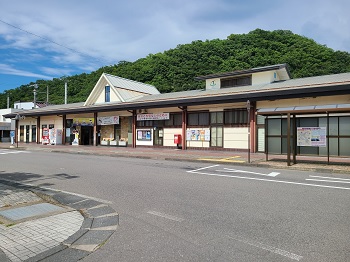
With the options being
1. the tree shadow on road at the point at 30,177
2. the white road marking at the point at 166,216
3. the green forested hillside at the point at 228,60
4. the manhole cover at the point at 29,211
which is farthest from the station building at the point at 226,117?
the green forested hillside at the point at 228,60

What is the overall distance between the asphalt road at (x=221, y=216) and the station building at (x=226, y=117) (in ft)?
21.5

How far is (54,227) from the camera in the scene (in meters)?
4.81

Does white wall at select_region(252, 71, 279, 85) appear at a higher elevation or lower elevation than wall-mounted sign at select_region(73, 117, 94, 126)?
higher

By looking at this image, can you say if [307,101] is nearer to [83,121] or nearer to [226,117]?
[226,117]

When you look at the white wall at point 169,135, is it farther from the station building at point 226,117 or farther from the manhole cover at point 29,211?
the manhole cover at point 29,211

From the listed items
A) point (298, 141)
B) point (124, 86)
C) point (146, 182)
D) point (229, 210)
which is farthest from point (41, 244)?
point (124, 86)

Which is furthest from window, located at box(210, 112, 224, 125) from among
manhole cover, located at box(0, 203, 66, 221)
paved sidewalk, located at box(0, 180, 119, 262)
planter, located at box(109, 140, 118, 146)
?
manhole cover, located at box(0, 203, 66, 221)

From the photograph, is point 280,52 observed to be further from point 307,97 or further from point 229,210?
point 229,210

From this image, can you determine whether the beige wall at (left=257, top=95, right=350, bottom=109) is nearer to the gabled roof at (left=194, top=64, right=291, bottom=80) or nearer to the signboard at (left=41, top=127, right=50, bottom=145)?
the gabled roof at (left=194, top=64, right=291, bottom=80)

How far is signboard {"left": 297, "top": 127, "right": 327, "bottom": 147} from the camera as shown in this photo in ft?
44.6

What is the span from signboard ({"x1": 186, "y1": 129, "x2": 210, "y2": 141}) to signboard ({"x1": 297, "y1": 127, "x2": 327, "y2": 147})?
9.53 meters

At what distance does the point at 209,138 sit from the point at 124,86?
50.6ft

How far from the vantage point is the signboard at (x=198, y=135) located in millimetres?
23217

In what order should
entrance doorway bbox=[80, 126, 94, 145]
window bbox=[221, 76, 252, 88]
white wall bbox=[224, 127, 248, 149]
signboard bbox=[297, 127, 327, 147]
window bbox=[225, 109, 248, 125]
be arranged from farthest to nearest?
entrance doorway bbox=[80, 126, 94, 145] < window bbox=[221, 76, 252, 88] < window bbox=[225, 109, 248, 125] < white wall bbox=[224, 127, 248, 149] < signboard bbox=[297, 127, 327, 147]
